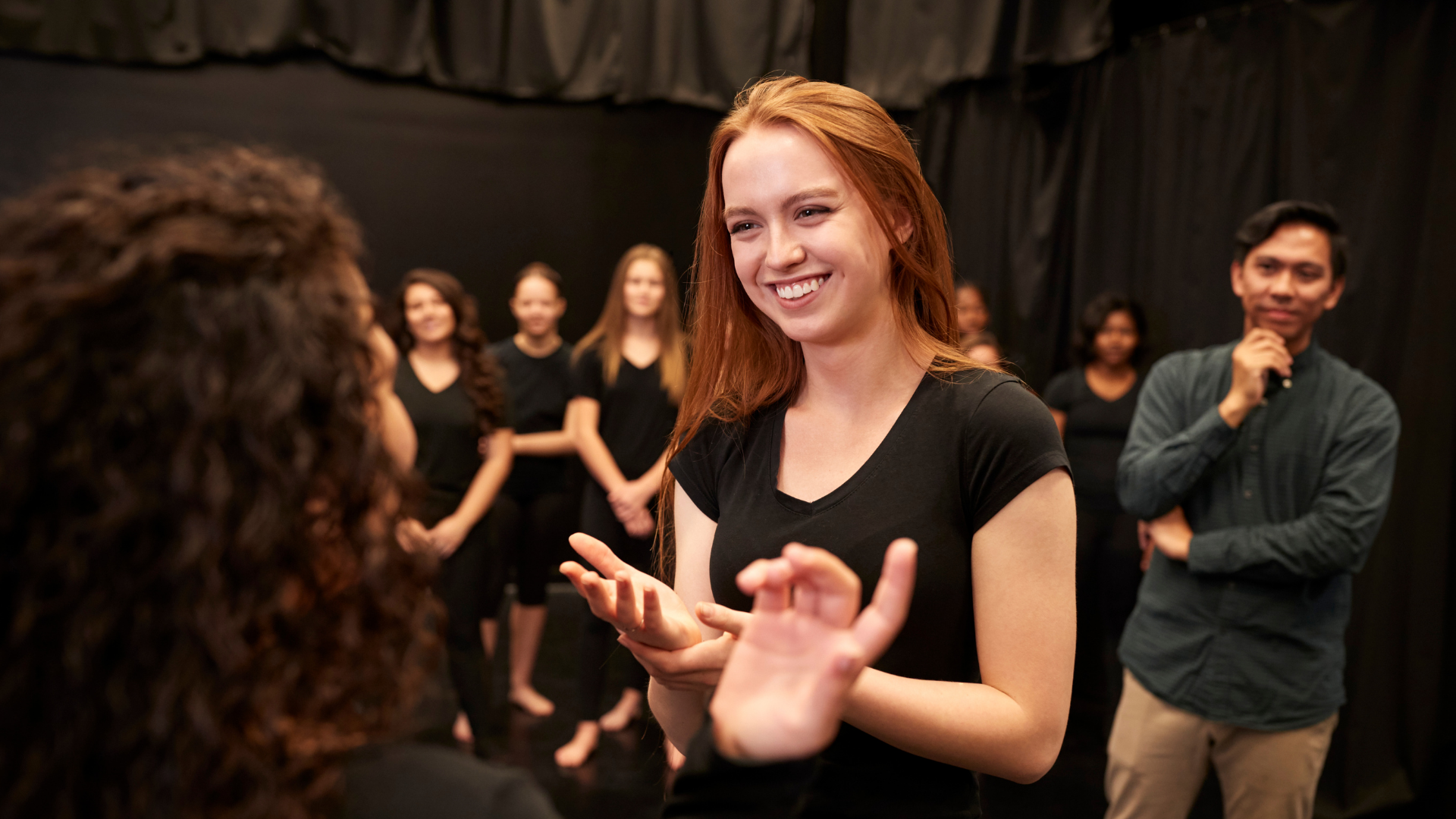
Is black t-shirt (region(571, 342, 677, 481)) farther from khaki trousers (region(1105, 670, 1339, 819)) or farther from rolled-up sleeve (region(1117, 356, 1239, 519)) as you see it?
khaki trousers (region(1105, 670, 1339, 819))

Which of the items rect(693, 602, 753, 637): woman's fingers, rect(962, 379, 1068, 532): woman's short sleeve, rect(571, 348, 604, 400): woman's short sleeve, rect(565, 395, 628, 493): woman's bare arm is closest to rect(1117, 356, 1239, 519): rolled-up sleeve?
rect(962, 379, 1068, 532): woman's short sleeve

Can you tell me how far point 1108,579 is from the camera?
356cm

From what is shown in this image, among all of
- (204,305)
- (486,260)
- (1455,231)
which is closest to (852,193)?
(204,305)

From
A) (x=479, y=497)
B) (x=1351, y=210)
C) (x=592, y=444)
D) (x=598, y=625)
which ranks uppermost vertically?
(x=1351, y=210)

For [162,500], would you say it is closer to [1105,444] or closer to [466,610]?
[466,610]

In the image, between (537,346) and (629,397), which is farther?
(537,346)

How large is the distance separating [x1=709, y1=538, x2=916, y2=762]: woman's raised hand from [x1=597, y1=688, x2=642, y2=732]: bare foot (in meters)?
3.04

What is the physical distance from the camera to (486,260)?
5.46m

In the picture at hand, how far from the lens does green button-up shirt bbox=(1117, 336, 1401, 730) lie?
1.94 metres

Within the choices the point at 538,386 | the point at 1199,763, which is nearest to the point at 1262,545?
the point at 1199,763

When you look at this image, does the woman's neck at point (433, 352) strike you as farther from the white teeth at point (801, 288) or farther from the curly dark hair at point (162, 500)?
the curly dark hair at point (162, 500)

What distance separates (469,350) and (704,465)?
221 cm

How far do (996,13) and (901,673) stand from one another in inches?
157

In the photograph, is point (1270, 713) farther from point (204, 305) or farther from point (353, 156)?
point (353, 156)
